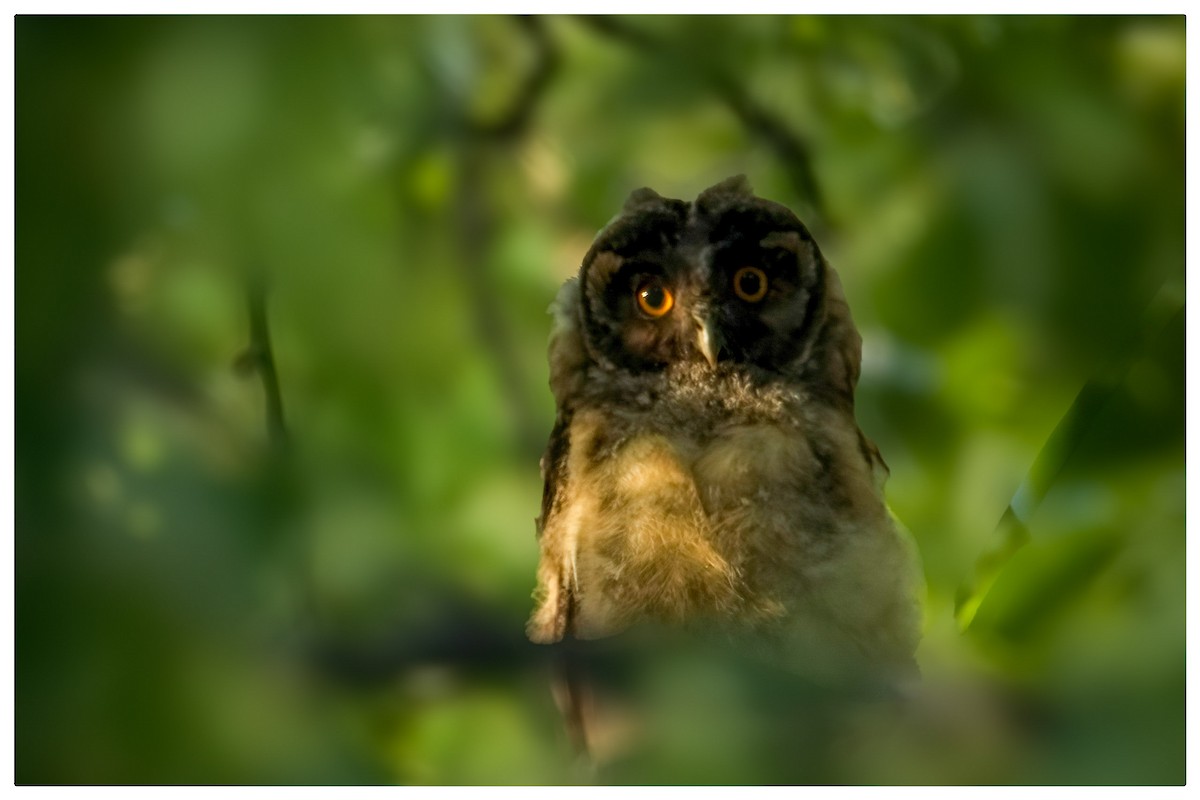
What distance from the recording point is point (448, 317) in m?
1.83

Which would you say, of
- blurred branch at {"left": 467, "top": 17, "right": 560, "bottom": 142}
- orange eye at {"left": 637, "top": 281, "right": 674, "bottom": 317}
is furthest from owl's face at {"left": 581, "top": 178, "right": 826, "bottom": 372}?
blurred branch at {"left": 467, "top": 17, "right": 560, "bottom": 142}

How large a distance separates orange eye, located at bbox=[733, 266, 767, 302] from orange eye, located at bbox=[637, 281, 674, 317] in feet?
0.30

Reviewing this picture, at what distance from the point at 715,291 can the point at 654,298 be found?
0.08 meters

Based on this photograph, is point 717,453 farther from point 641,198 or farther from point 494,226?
point 494,226

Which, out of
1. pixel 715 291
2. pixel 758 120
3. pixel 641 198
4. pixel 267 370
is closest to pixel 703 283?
pixel 715 291

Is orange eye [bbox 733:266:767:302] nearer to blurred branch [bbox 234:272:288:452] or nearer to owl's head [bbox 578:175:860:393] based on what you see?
owl's head [bbox 578:175:860:393]

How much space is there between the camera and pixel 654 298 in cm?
176

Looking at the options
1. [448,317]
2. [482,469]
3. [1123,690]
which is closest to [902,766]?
[1123,690]

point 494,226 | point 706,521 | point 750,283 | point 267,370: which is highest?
point 494,226

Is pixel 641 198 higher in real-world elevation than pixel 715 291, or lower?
higher

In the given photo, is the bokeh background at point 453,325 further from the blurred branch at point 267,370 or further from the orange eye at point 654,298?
the orange eye at point 654,298

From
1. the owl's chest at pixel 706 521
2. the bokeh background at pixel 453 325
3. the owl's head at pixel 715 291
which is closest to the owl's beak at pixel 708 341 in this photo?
the owl's head at pixel 715 291

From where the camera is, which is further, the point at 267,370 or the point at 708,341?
the point at 267,370

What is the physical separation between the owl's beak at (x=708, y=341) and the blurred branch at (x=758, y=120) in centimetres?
28
